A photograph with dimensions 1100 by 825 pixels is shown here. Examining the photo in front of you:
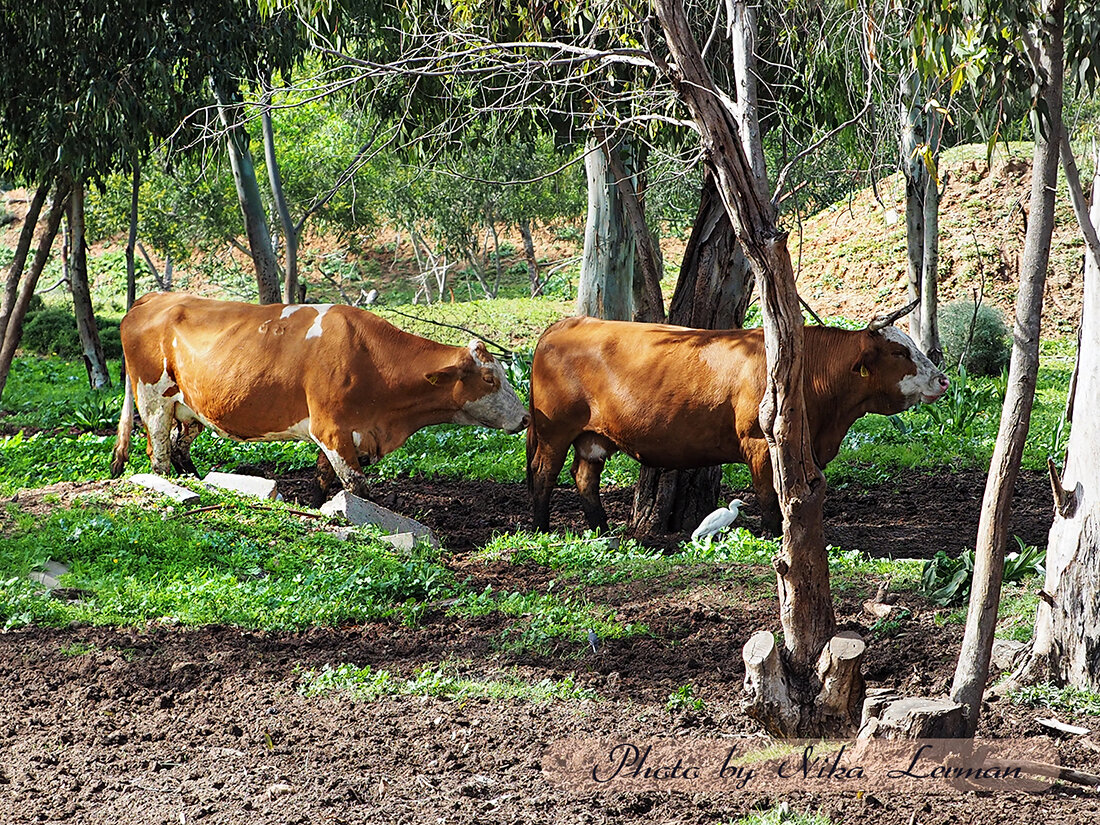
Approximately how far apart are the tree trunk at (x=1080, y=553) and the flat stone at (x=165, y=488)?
19.7ft

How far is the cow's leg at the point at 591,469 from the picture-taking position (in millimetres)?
8695

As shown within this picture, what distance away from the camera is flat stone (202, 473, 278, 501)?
9.16 m

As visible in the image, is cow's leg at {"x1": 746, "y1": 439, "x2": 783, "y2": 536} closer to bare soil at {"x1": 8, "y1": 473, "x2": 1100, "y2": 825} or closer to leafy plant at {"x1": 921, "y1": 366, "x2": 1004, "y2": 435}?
bare soil at {"x1": 8, "y1": 473, "x2": 1100, "y2": 825}

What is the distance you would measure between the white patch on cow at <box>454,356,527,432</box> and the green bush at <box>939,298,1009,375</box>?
9270 mm

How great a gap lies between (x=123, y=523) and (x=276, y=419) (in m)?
1.85

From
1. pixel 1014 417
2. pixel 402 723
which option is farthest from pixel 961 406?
pixel 402 723

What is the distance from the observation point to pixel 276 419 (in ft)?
31.2

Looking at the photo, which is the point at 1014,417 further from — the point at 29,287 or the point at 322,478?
the point at 29,287

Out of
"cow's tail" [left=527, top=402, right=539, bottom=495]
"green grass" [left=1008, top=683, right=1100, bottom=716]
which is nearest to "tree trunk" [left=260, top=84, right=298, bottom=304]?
"cow's tail" [left=527, top=402, right=539, bottom=495]

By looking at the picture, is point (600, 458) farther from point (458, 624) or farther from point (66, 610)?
point (66, 610)

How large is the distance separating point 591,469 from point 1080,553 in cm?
430

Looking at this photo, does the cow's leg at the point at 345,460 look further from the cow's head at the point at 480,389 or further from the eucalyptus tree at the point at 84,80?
the eucalyptus tree at the point at 84,80

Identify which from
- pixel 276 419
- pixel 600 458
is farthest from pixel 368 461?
pixel 600 458

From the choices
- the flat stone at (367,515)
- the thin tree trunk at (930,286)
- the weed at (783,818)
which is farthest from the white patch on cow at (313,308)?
the thin tree trunk at (930,286)
